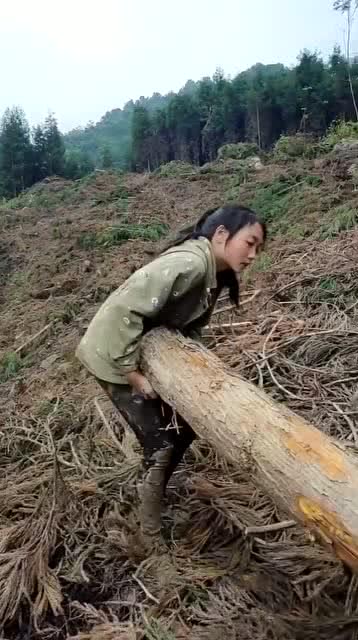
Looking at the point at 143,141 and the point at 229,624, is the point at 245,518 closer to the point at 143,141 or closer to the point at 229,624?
the point at 229,624

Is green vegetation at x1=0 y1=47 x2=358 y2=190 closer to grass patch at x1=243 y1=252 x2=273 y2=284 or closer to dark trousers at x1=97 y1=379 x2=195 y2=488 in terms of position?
grass patch at x1=243 y1=252 x2=273 y2=284

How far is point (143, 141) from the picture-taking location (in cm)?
3431

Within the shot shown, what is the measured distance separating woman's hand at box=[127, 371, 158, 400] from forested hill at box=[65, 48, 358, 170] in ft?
88.8

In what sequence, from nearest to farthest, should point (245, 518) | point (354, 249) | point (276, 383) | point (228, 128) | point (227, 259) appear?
point (227, 259), point (245, 518), point (276, 383), point (354, 249), point (228, 128)

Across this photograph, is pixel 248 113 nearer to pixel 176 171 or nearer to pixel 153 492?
pixel 176 171

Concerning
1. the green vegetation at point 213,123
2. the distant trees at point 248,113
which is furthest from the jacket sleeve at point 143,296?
the distant trees at point 248,113

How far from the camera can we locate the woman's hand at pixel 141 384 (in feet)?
8.03

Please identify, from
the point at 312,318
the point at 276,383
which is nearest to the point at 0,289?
the point at 312,318

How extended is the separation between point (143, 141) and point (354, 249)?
3020cm

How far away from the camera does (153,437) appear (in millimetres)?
2572

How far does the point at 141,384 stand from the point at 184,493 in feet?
2.70

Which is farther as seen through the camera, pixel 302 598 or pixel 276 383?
pixel 276 383

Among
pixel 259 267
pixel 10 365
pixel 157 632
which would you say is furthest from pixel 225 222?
pixel 10 365

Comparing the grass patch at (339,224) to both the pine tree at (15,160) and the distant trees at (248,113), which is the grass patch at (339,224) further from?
the pine tree at (15,160)
